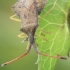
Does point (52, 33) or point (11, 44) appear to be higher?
point (52, 33)

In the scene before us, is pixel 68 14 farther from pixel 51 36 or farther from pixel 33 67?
pixel 33 67

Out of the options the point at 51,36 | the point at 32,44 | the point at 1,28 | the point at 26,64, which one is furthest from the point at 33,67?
the point at 51,36

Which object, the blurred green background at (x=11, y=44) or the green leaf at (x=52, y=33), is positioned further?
the blurred green background at (x=11, y=44)

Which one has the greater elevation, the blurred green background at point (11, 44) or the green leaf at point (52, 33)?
the green leaf at point (52, 33)

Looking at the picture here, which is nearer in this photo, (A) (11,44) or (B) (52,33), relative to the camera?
(B) (52,33)
